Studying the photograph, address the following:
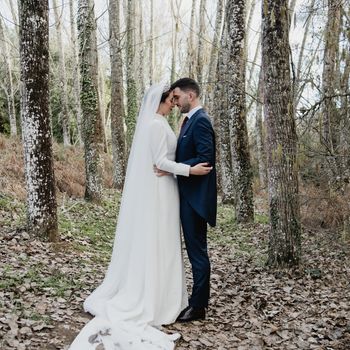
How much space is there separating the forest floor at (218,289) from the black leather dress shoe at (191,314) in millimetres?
77

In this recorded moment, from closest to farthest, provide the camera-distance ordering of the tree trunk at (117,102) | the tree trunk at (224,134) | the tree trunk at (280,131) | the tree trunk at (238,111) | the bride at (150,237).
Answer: the bride at (150,237), the tree trunk at (280,131), the tree trunk at (238,111), the tree trunk at (224,134), the tree trunk at (117,102)

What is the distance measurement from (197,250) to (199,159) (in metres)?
1.04

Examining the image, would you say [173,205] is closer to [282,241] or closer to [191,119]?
[191,119]

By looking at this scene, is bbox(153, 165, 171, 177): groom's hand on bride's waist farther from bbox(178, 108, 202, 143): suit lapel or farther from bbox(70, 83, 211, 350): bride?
bbox(178, 108, 202, 143): suit lapel

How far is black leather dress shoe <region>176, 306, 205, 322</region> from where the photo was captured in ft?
16.4

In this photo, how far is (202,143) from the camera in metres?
4.91

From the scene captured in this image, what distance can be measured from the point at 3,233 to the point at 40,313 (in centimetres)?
298

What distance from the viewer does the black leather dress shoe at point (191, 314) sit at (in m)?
4.99

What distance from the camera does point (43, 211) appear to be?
23.2 ft

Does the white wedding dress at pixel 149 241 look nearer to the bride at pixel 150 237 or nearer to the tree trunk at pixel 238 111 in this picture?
the bride at pixel 150 237

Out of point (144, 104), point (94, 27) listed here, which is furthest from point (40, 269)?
point (94, 27)

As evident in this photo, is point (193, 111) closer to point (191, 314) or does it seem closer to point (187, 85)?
point (187, 85)

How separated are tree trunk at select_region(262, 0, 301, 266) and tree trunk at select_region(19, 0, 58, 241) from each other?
335 cm

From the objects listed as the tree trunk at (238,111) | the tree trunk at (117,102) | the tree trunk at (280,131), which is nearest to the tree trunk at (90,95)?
the tree trunk at (238,111)
